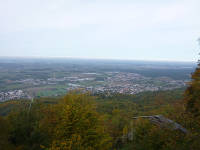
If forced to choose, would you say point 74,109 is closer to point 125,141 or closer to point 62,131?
point 62,131

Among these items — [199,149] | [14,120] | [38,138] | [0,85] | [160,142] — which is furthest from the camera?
[0,85]

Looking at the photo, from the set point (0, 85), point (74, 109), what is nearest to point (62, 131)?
point (74, 109)

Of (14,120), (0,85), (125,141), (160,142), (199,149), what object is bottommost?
(0,85)

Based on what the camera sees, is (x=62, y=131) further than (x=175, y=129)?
Yes

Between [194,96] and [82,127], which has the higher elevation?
[194,96]

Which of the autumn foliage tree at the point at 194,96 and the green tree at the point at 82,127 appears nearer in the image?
the green tree at the point at 82,127

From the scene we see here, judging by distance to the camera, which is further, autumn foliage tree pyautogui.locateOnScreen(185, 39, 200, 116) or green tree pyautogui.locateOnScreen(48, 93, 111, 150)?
autumn foliage tree pyautogui.locateOnScreen(185, 39, 200, 116)

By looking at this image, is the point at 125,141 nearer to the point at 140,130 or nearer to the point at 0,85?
the point at 140,130

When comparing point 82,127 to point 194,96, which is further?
point 194,96

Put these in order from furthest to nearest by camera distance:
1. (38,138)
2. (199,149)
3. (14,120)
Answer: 1. (14,120)
2. (38,138)
3. (199,149)

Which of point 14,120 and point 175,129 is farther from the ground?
point 175,129
